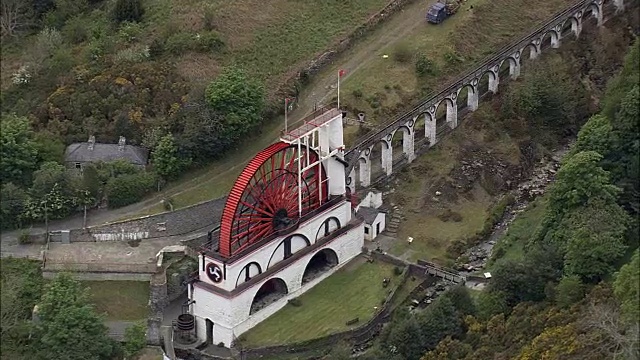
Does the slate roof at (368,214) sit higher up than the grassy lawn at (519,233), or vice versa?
the slate roof at (368,214)

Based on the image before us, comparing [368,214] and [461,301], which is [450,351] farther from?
[368,214]

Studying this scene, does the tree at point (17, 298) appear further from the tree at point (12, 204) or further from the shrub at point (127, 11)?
A: the shrub at point (127, 11)

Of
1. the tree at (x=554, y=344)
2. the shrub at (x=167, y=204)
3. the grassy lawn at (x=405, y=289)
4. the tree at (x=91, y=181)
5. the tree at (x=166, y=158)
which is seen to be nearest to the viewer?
the tree at (x=554, y=344)

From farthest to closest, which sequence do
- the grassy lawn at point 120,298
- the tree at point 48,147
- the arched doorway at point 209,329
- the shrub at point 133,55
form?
1. the shrub at point 133,55
2. the tree at point 48,147
3. the grassy lawn at point 120,298
4. the arched doorway at point 209,329

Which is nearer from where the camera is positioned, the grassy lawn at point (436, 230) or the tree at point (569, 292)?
the tree at point (569, 292)

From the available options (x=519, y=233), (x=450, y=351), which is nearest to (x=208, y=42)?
(x=519, y=233)

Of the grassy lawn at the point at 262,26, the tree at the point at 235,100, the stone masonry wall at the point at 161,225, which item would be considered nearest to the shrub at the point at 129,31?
the grassy lawn at the point at 262,26

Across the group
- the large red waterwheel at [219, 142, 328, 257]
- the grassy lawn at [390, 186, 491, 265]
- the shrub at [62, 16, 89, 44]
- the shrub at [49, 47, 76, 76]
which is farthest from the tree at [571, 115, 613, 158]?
the shrub at [62, 16, 89, 44]
